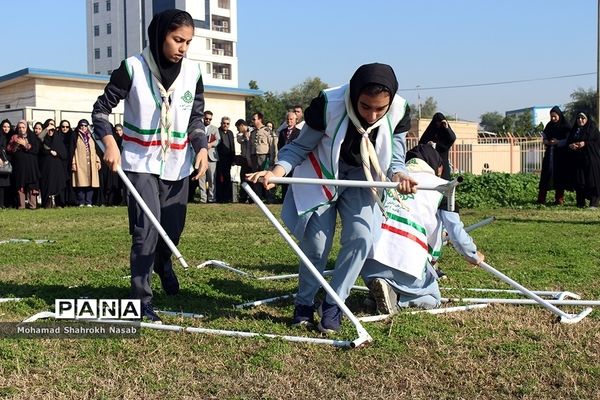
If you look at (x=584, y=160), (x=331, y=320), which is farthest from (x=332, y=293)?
(x=584, y=160)

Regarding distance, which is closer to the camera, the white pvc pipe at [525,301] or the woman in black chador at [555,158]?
the white pvc pipe at [525,301]

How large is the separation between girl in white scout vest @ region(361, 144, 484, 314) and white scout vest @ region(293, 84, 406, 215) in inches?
21.6

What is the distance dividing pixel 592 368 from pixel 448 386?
0.84 metres

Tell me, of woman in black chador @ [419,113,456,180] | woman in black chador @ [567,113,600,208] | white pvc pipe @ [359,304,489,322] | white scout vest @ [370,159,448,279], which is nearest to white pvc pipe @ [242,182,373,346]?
white pvc pipe @ [359,304,489,322]

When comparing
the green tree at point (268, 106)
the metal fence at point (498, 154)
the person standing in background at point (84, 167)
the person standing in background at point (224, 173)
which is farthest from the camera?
the green tree at point (268, 106)

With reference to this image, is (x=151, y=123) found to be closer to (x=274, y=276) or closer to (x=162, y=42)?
(x=162, y=42)

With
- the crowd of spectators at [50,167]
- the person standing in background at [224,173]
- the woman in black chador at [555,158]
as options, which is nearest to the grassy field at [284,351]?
the woman in black chador at [555,158]

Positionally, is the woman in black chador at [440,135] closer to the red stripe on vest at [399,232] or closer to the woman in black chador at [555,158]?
the red stripe on vest at [399,232]

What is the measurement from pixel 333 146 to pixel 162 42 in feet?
4.64

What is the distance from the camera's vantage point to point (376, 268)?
5.30 metres


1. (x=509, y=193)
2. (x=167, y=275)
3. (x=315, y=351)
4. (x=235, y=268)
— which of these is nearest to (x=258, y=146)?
(x=509, y=193)

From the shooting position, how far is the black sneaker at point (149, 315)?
487 cm

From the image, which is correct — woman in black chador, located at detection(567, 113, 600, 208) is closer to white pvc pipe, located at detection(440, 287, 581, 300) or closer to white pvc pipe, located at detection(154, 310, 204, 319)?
white pvc pipe, located at detection(440, 287, 581, 300)

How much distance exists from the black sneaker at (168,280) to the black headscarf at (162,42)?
59.8 inches
